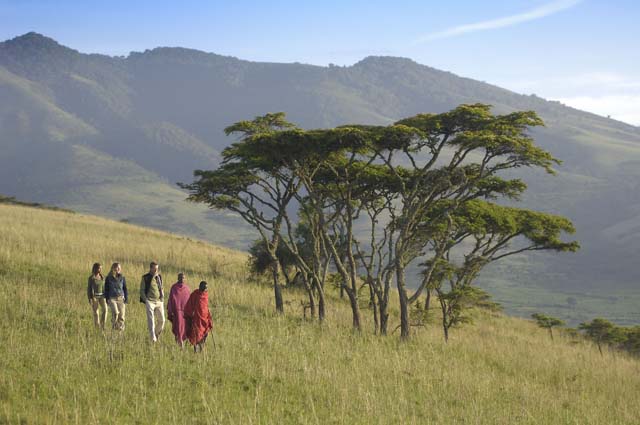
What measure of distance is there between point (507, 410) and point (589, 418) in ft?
5.74

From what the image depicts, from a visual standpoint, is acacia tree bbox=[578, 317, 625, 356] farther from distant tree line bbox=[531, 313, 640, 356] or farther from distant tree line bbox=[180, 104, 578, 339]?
distant tree line bbox=[180, 104, 578, 339]

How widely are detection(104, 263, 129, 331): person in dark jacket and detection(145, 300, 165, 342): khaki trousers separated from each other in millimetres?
750

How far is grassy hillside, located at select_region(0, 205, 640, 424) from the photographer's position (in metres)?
9.66

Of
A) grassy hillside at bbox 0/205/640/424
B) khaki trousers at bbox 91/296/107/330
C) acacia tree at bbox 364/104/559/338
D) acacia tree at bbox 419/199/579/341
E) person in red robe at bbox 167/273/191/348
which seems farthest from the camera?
acacia tree at bbox 419/199/579/341

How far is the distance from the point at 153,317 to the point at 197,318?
990mm

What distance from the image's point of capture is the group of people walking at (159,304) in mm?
12969

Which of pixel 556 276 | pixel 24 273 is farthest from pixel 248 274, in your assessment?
pixel 556 276

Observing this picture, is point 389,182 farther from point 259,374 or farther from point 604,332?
point 604,332

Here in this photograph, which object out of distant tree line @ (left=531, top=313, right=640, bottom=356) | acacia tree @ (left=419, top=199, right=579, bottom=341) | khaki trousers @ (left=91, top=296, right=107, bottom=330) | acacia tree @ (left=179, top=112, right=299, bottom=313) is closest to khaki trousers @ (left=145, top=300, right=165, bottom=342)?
khaki trousers @ (left=91, top=296, right=107, bottom=330)

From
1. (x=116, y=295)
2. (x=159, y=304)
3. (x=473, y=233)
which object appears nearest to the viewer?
(x=159, y=304)

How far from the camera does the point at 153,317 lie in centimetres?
1313

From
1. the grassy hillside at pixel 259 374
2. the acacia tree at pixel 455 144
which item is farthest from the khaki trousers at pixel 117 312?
the acacia tree at pixel 455 144

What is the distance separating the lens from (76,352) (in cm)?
1144

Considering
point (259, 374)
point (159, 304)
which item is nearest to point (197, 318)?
point (159, 304)
